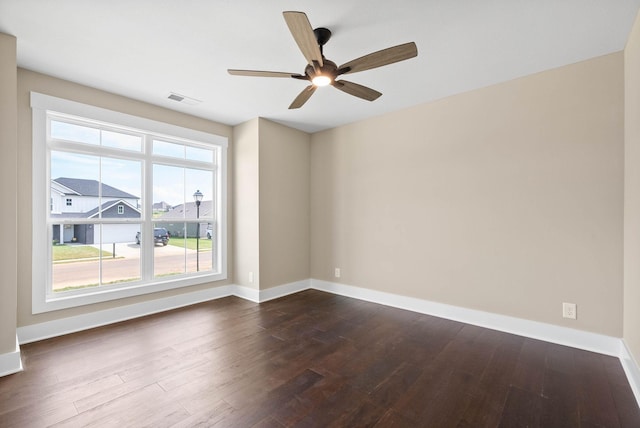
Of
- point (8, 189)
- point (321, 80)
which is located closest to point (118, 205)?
point (8, 189)

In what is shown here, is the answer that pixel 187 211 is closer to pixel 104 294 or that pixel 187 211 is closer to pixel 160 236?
pixel 160 236

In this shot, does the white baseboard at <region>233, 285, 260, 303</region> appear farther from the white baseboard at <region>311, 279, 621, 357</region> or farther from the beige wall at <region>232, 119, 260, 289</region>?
the white baseboard at <region>311, 279, 621, 357</region>

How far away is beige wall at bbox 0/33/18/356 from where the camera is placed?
221 cm

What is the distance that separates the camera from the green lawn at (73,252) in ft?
9.96

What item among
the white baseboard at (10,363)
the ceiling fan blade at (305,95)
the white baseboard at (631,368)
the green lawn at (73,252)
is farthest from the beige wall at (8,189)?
the white baseboard at (631,368)

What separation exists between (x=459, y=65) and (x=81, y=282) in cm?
459

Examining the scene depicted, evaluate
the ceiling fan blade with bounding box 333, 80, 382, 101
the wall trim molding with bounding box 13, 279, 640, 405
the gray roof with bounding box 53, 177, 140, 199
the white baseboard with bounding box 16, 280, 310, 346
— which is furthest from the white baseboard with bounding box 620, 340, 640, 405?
the gray roof with bounding box 53, 177, 140, 199

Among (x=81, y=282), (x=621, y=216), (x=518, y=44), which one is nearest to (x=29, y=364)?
(x=81, y=282)

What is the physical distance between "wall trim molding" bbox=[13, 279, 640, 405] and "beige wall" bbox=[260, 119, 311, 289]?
292mm

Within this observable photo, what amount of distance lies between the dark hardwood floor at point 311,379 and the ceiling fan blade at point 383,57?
235 cm

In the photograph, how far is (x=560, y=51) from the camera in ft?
8.08

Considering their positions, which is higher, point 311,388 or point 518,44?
point 518,44

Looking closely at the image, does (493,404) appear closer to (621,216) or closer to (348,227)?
→ (621,216)

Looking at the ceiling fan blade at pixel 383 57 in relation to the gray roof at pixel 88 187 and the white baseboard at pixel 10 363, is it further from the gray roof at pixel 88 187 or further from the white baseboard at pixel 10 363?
the white baseboard at pixel 10 363
